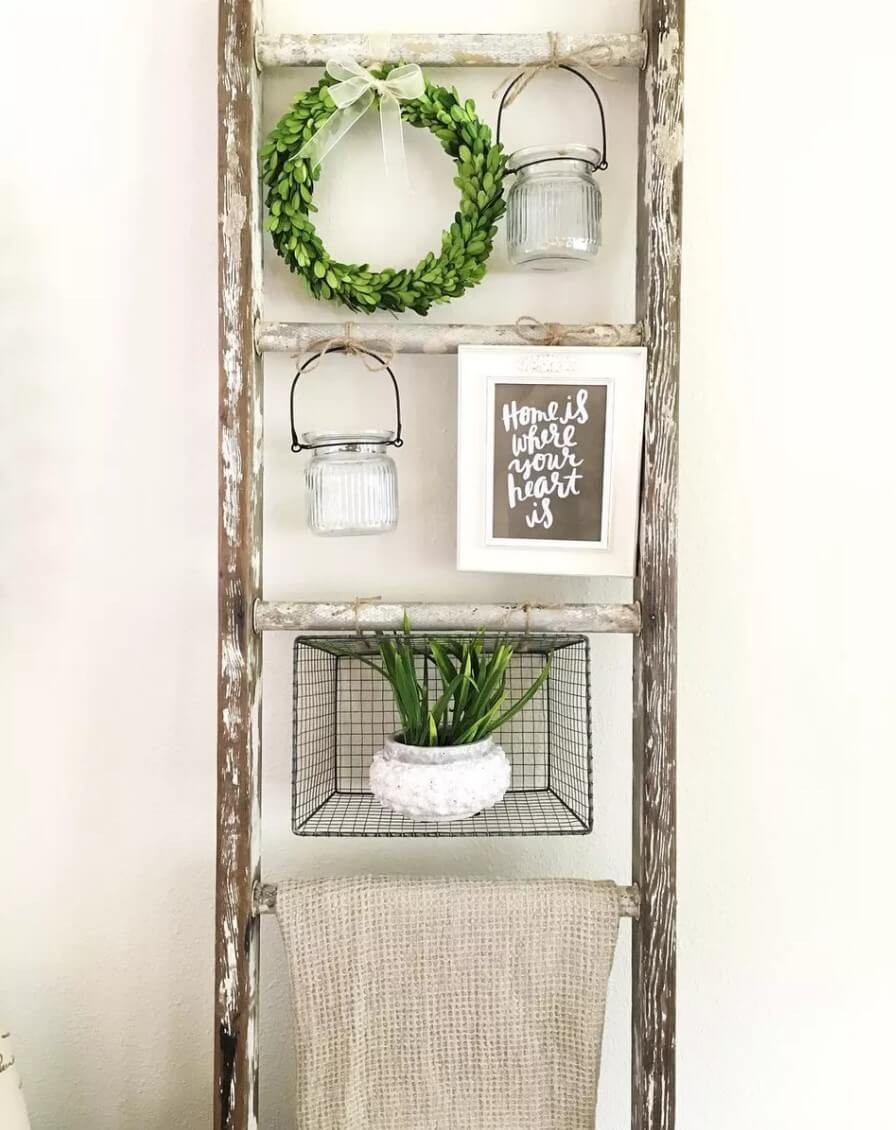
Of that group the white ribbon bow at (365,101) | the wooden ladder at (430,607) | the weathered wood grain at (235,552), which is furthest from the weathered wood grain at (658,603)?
the weathered wood grain at (235,552)

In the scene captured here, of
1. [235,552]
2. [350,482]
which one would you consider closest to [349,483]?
[350,482]

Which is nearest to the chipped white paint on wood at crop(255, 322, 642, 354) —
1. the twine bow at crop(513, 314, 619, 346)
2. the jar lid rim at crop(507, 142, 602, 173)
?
the twine bow at crop(513, 314, 619, 346)

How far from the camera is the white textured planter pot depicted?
84 cm

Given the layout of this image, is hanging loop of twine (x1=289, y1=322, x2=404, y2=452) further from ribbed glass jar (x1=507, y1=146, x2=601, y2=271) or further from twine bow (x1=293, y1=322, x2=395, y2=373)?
ribbed glass jar (x1=507, y1=146, x2=601, y2=271)

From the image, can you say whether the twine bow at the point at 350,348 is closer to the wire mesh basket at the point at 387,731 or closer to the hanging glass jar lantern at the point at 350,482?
the hanging glass jar lantern at the point at 350,482

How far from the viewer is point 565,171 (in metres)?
0.89

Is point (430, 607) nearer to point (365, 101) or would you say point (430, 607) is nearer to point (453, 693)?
point (453, 693)

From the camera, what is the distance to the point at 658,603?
91cm

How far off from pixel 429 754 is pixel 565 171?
1.89 feet

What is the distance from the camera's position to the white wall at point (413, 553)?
99 centimetres

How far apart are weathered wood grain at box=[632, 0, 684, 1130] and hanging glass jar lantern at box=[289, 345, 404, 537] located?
26cm

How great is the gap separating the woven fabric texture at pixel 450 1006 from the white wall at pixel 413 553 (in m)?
0.13

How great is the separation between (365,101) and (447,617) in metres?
0.53
